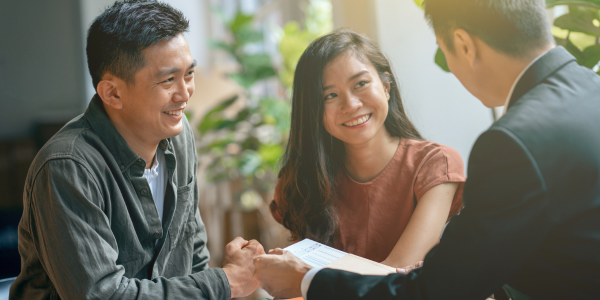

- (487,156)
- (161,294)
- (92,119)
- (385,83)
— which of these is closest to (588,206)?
(487,156)

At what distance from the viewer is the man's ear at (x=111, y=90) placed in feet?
3.72

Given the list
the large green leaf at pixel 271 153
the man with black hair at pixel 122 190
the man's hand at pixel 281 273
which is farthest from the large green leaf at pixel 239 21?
the man's hand at pixel 281 273

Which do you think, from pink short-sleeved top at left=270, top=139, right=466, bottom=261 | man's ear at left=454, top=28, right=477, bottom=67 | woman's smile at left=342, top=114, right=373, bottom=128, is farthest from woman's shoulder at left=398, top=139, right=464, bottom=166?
man's ear at left=454, top=28, right=477, bottom=67

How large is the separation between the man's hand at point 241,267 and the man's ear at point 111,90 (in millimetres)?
513

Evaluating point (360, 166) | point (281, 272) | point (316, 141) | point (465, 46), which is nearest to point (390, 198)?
point (360, 166)

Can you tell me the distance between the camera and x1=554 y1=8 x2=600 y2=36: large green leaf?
1294 mm

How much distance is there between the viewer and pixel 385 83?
1407 millimetres

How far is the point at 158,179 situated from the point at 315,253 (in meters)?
0.56

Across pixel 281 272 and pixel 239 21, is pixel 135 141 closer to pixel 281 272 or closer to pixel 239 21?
pixel 281 272

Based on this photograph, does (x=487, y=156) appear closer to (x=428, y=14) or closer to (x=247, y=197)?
(x=428, y=14)

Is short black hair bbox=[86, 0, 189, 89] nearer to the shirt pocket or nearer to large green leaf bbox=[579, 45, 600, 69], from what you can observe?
the shirt pocket

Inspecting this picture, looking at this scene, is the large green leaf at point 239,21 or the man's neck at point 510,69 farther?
the large green leaf at point 239,21

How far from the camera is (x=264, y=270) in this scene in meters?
1.07

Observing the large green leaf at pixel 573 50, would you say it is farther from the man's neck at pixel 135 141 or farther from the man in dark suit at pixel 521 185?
the man's neck at pixel 135 141
